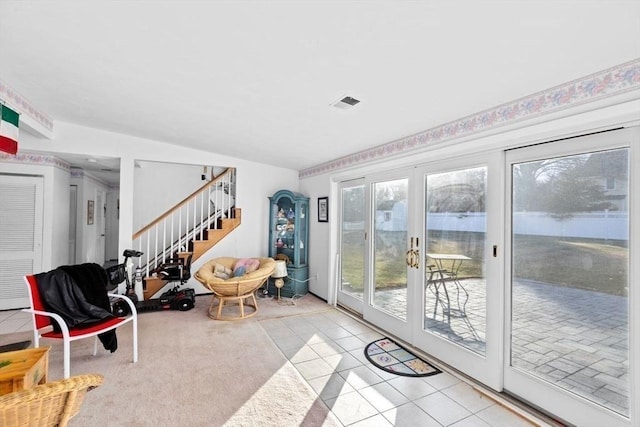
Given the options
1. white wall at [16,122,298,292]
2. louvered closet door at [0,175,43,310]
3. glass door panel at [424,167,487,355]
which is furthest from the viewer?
louvered closet door at [0,175,43,310]

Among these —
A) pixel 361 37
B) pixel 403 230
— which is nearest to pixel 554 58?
pixel 361 37

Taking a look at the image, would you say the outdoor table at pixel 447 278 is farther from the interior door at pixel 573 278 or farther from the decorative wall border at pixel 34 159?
the decorative wall border at pixel 34 159

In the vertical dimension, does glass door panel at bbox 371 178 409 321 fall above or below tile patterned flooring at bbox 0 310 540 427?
above

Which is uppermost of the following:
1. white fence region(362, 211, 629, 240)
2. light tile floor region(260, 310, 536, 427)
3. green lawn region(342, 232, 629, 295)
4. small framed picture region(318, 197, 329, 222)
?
small framed picture region(318, 197, 329, 222)

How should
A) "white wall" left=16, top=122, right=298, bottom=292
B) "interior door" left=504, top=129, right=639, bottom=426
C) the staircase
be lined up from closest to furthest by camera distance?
"interior door" left=504, top=129, right=639, bottom=426, "white wall" left=16, top=122, right=298, bottom=292, the staircase

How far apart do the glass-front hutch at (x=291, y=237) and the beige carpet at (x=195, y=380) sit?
56.8 inches

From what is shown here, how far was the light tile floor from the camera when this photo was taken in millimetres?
2033

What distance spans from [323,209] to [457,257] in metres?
2.51

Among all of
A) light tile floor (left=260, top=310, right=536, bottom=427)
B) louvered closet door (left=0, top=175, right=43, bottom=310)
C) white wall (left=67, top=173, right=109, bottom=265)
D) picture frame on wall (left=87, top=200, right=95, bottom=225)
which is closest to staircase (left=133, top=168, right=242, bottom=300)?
louvered closet door (left=0, top=175, right=43, bottom=310)

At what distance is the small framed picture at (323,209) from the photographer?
15.5 ft

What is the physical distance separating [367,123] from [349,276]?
2.39 meters

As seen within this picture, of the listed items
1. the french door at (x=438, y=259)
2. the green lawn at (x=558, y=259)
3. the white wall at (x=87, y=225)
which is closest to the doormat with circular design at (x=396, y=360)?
the french door at (x=438, y=259)

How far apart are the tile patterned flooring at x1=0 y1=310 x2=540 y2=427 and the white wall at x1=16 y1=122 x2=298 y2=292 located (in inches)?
92.2

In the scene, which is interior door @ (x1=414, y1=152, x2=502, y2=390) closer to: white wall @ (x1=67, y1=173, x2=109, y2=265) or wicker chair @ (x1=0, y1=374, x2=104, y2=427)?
wicker chair @ (x1=0, y1=374, x2=104, y2=427)
